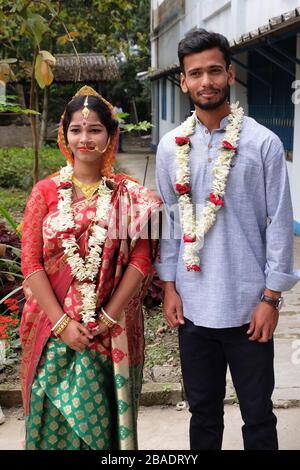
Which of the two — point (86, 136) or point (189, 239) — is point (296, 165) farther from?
point (86, 136)

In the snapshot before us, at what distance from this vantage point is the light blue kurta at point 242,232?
2.16m

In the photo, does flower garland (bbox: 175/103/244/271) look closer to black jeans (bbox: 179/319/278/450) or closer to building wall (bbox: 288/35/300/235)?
black jeans (bbox: 179/319/278/450)

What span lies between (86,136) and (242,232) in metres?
0.68

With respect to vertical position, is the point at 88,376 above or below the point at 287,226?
below

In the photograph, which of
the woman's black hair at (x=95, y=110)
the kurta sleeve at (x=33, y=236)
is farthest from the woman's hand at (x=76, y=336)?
the woman's black hair at (x=95, y=110)

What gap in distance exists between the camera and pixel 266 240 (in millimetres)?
2230

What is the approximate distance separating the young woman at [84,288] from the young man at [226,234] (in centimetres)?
19

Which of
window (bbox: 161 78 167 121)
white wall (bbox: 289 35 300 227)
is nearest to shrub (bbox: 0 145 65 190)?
white wall (bbox: 289 35 300 227)

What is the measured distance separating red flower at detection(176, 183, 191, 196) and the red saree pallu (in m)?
0.12

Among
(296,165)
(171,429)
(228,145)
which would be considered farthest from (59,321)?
(296,165)
